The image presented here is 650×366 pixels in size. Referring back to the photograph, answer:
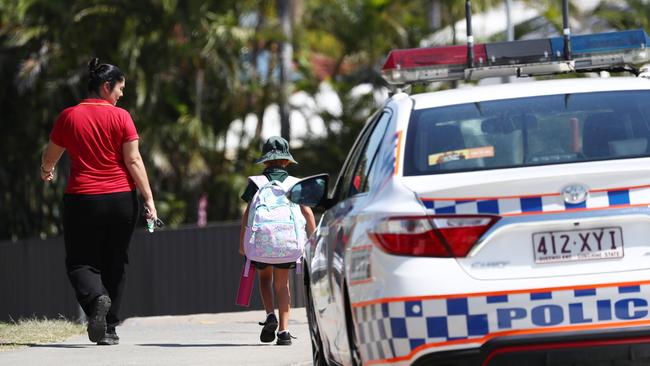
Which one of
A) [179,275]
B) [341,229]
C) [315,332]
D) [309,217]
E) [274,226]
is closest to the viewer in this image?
[341,229]

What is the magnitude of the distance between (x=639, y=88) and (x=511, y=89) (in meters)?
0.52

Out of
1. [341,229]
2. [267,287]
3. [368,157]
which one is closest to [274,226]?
[267,287]

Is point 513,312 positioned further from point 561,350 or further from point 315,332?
point 315,332

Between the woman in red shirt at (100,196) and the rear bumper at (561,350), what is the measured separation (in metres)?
4.47

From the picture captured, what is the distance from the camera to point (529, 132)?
5938 mm

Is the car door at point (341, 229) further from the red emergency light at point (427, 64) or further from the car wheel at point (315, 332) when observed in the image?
the red emergency light at point (427, 64)

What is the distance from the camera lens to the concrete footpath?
29.0 ft

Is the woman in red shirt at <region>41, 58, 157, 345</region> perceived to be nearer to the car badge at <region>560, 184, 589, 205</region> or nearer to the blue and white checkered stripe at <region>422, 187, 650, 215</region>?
the blue and white checkered stripe at <region>422, 187, 650, 215</region>

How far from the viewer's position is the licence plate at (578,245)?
542cm

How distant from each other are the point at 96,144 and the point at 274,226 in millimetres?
1244

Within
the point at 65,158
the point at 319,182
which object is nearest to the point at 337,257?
the point at 319,182

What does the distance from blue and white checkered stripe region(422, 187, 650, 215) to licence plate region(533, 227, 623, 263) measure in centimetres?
9

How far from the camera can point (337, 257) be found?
20.4 feet

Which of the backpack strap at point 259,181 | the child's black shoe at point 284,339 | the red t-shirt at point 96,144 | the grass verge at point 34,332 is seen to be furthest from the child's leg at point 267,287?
the grass verge at point 34,332
